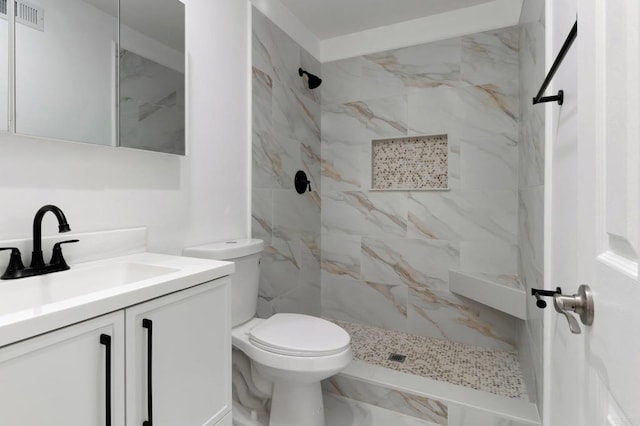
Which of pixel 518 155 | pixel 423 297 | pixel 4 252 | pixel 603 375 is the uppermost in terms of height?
pixel 518 155

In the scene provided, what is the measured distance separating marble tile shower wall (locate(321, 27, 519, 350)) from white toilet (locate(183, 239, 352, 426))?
1.09 meters

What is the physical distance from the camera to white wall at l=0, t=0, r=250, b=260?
42.2 inches

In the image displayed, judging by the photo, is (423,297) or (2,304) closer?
(2,304)

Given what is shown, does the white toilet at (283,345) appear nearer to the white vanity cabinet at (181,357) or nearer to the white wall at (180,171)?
the white wall at (180,171)

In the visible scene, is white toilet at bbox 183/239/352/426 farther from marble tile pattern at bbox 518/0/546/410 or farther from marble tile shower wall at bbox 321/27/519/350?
marble tile shower wall at bbox 321/27/519/350

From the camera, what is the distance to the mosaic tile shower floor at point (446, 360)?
1.93 m

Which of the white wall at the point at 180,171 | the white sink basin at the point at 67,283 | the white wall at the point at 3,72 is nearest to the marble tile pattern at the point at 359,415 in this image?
the white wall at the point at 180,171

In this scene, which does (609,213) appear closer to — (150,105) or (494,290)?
(150,105)

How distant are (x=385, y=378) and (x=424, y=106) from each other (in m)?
1.87

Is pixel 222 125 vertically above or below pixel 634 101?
above

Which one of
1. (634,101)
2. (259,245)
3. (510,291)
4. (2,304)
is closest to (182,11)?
(259,245)

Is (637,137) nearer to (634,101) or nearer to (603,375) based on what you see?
(634,101)

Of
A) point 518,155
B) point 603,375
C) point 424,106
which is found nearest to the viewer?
point 603,375

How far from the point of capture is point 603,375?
1.69ft
